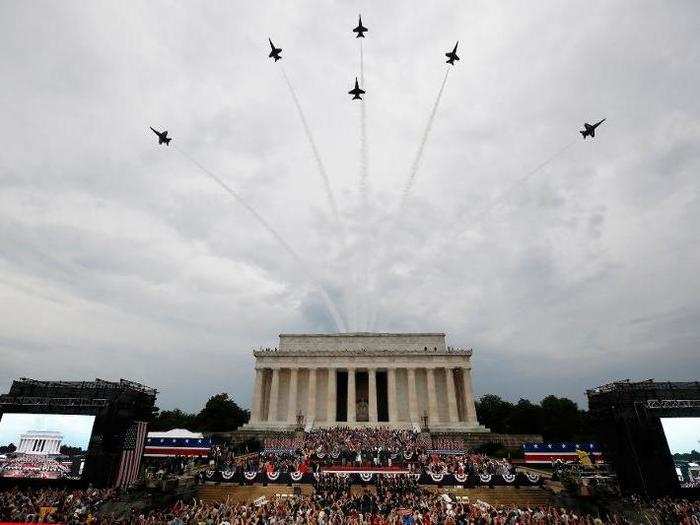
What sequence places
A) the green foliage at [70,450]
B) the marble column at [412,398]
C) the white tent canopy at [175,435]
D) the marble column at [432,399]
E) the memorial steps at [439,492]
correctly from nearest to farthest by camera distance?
the memorial steps at [439,492], the green foliage at [70,450], the white tent canopy at [175,435], the marble column at [432,399], the marble column at [412,398]

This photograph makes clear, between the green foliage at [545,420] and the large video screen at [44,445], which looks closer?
the large video screen at [44,445]

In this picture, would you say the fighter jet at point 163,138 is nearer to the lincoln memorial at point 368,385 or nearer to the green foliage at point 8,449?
the green foliage at point 8,449

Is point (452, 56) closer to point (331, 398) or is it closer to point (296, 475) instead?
point (296, 475)

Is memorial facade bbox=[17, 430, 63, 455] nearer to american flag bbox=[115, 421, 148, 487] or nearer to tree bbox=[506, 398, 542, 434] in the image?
american flag bbox=[115, 421, 148, 487]

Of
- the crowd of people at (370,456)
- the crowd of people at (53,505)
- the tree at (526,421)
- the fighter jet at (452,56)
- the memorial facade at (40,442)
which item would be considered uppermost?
the fighter jet at (452,56)

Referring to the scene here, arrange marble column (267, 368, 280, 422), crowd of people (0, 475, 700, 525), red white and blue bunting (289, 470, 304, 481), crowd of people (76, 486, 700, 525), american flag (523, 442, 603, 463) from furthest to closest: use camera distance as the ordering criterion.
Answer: marble column (267, 368, 280, 422) → american flag (523, 442, 603, 463) → red white and blue bunting (289, 470, 304, 481) → crowd of people (0, 475, 700, 525) → crowd of people (76, 486, 700, 525)

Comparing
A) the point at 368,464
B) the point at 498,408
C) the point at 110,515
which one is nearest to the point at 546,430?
the point at 498,408

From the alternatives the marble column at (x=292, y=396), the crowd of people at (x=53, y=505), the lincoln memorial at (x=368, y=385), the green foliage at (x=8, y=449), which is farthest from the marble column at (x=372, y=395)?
the green foliage at (x=8, y=449)

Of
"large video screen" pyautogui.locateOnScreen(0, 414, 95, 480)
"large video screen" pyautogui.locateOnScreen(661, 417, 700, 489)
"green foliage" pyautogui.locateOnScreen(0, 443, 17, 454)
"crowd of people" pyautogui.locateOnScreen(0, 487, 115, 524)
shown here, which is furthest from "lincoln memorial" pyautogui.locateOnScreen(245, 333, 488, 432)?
"large video screen" pyautogui.locateOnScreen(661, 417, 700, 489)
